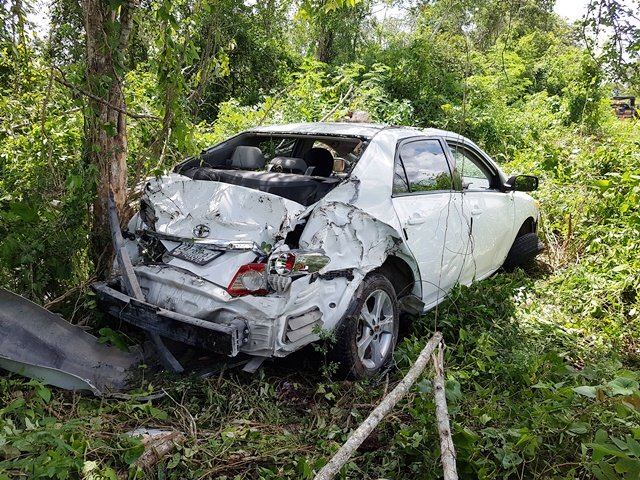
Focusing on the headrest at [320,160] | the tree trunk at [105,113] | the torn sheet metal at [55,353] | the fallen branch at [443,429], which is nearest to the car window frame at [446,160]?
the headrest at [320,160]

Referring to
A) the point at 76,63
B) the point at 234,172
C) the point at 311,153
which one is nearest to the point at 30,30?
the point at 76,63

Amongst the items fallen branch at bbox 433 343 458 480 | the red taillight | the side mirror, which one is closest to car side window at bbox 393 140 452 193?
the side mirror

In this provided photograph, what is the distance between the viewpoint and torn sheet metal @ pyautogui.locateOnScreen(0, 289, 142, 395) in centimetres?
304

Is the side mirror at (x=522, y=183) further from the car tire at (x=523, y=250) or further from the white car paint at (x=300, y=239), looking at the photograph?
the white car paint at (x=300, y=239)

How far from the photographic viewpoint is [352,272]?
3414mm

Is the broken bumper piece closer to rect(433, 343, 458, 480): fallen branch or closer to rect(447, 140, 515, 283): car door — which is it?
rect(433, 343, 458, 480): fallen branch

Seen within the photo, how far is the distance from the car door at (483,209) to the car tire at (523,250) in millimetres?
159

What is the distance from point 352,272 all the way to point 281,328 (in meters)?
0.64

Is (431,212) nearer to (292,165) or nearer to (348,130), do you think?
(348,130)

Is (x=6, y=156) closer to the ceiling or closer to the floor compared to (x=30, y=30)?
closer to the floor

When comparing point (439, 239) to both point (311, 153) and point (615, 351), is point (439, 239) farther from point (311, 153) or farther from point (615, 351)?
point (615, 351)

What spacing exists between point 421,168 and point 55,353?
2.84 m

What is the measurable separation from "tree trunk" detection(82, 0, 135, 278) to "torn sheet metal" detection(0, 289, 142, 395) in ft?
2.54

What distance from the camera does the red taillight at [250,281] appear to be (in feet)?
10.0
